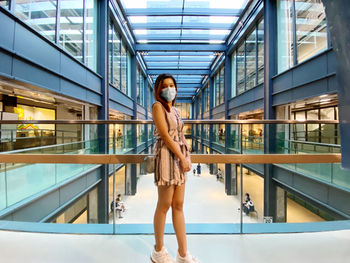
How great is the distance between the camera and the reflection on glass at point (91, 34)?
8.65 m

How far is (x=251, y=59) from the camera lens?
12719 mm

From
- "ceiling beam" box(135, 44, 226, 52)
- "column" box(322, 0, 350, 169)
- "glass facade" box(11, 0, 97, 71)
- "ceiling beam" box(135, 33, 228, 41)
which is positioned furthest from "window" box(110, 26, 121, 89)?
"column" box(322, 0, 350, 169)

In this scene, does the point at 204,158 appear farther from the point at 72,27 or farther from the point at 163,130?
the point at 72,27

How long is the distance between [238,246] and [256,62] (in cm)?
1198

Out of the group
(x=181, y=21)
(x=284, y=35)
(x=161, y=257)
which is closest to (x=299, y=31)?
(x=284, y=35)

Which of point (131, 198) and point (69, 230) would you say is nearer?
point (69, 230)

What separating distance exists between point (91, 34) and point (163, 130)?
9954 mm

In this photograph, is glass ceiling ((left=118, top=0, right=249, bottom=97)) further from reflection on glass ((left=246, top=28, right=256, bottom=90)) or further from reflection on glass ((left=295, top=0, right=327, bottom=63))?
reflection on glass ((left=295, top=0, right=327, bottom=63))

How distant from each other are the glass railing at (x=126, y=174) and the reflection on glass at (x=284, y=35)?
432cm

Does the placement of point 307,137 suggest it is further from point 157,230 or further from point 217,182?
point 217,182

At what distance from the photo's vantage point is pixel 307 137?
5.71 meters

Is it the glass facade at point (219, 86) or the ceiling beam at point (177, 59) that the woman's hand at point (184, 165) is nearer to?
the ceiling beam at point (177, 59)

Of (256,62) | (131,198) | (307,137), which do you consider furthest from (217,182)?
(307,137)

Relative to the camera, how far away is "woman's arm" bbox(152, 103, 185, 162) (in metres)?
1.35
